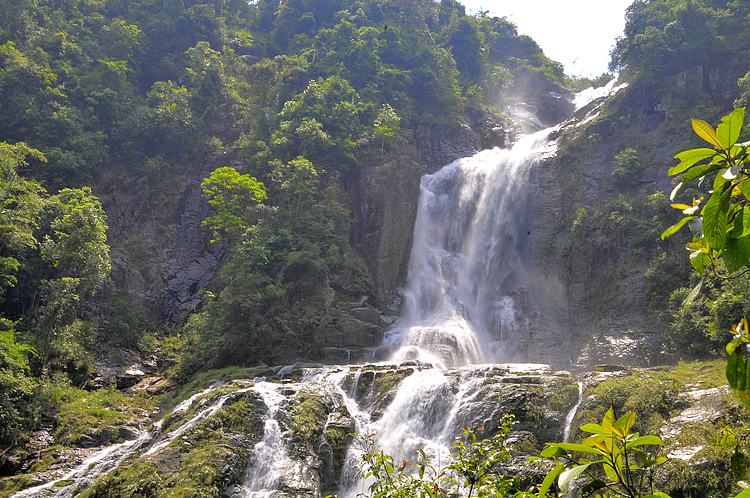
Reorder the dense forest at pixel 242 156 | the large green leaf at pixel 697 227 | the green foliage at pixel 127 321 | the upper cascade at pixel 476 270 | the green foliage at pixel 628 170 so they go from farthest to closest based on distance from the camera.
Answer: the green foliage at pixel 628 170
the upper cascade at pixel 476 270
the green foliage at pixel 127 321
the dense forest at pixel 242 156
the large green leaf at pixel 697 227

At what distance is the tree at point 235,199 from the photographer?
22.4 meters

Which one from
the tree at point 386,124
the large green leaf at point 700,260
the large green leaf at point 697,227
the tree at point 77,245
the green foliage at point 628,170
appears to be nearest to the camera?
the large green leaf at point 697,227

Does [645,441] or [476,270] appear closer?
[645,441]

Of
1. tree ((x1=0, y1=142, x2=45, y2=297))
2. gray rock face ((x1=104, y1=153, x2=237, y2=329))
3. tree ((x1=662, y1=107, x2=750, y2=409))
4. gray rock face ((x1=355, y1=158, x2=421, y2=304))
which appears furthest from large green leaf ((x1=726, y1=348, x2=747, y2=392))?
gray rock face ((x1=104, y1=153, x2=237, y2=329))

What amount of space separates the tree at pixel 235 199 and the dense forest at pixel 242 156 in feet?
0.36

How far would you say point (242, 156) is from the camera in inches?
1064

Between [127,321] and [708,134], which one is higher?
[708,134]

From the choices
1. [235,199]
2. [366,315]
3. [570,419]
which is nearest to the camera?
[570,419]

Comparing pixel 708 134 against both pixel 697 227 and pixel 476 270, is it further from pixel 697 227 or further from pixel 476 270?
pixel 476 270

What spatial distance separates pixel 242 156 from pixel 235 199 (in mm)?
5288

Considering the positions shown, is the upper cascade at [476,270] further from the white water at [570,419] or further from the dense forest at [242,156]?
the white water at [570,419]

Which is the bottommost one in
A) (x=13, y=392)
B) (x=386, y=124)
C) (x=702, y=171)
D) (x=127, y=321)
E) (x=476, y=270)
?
(x=13, y=392)

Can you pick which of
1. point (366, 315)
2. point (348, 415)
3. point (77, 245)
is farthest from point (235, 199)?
point (348, 415)

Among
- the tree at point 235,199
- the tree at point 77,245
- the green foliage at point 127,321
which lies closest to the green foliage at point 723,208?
the tree at point 77,245
